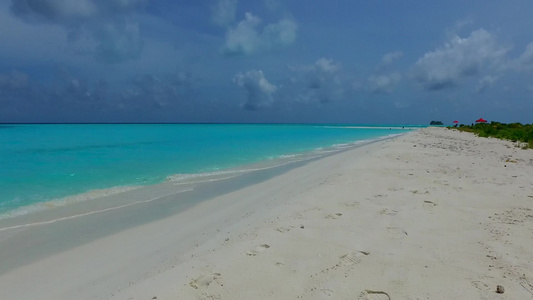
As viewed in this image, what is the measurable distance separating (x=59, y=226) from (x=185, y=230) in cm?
261

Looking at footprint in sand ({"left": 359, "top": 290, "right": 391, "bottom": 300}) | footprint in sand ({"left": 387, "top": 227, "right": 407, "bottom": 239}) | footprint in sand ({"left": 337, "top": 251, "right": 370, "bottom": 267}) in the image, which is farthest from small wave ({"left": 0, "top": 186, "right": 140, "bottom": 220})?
footprint in sand ({"left": 387, "top": 227, "right": 407, "bottom": 239})

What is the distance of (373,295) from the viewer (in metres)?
2.97

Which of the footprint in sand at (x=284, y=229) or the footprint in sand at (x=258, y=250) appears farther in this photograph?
the footprint in sand at (x=284, y=229)

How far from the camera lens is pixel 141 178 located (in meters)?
11.4

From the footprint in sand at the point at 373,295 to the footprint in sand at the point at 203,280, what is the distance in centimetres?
149

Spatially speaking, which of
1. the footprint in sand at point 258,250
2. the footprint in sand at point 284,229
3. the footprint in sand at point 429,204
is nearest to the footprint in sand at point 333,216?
the footprint in sand at point 284,229

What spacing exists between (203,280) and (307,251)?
1.33 meters


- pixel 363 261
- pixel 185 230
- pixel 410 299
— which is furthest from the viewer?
pixel 185 230

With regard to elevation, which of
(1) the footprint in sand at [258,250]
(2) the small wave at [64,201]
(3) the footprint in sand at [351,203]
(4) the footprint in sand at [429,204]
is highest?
(4) the footprint in sand at [429,204]

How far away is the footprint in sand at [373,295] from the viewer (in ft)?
9.60

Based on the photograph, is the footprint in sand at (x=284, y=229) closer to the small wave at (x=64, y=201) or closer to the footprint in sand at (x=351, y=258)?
the footprint in sand at (x=351, y=258)

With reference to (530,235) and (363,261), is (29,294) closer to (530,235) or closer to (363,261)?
(363,261)

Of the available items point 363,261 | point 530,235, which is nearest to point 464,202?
point 530,235

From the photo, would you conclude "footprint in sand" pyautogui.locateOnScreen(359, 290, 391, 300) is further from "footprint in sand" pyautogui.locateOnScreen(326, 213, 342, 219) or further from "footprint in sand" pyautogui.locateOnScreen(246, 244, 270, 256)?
"footprint in sand" pyautogui.locateOnScreen(326, 213, 342, 219)
